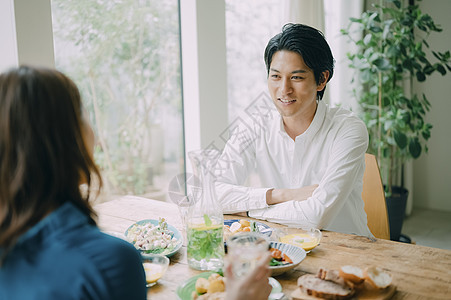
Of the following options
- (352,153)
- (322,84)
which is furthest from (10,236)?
(322,84)

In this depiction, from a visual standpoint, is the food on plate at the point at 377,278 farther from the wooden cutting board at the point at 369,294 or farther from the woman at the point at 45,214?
the woman at the point at 45,214

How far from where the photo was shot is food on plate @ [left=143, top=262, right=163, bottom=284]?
43.3 inches

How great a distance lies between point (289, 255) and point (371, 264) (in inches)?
9.3

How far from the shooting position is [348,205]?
73.4 inches

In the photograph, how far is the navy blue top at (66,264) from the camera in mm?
684

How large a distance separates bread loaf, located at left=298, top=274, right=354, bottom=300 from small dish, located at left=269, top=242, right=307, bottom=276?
0.28ft

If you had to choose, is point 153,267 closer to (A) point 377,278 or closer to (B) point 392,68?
(A) point 377,278

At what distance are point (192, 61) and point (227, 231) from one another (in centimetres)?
A: 148

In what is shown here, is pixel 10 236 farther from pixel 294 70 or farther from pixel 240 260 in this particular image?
pixel 294 70

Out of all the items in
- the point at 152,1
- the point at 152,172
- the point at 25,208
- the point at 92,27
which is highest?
the point at 152,1

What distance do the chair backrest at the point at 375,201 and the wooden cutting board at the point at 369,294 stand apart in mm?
976

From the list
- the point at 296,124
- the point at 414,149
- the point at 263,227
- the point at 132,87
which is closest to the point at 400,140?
the point at 414,149

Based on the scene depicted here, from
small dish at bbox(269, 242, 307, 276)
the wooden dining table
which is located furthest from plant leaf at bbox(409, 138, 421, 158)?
small dish at bbox(269, 242, 307, 276)

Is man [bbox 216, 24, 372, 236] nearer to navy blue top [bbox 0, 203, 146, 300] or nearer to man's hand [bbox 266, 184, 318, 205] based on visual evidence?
man's hand [bbox 266, 184, 318, 205]
